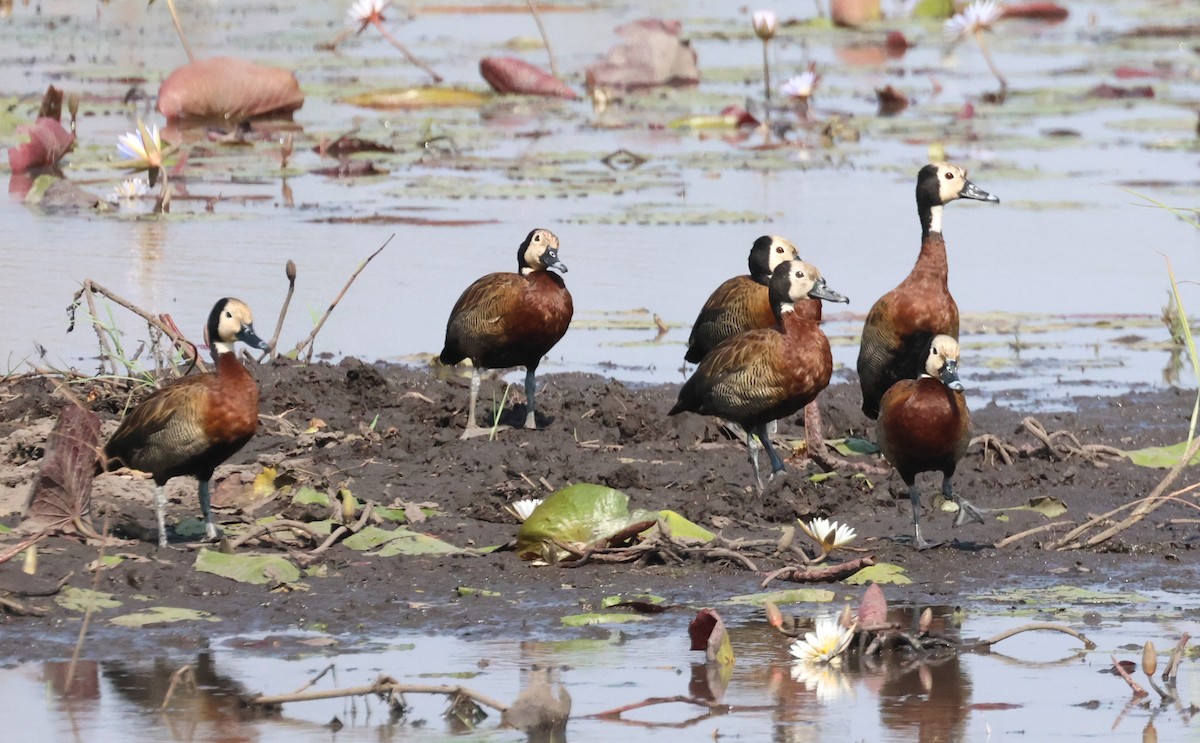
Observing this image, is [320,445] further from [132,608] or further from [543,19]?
[543,19]

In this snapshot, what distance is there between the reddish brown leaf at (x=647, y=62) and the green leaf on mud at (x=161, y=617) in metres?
16.2

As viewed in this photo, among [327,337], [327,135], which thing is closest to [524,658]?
[327,337]

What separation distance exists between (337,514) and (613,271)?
566cm

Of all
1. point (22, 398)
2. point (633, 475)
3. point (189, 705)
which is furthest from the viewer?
point (22, 398)

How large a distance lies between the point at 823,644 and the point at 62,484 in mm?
2758

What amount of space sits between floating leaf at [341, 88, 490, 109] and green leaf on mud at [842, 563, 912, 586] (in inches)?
544

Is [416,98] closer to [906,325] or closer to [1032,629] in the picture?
[906,325]

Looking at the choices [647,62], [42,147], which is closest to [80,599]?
[42,147]

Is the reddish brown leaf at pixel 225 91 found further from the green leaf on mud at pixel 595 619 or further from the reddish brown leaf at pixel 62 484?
the green leaf on mud at pixel 595 619

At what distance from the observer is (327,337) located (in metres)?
11.2

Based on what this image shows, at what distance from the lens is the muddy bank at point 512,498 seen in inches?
261

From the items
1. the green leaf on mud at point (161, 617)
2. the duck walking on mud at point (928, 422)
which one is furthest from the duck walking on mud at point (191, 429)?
the duck walking on mud at point (928, 422)

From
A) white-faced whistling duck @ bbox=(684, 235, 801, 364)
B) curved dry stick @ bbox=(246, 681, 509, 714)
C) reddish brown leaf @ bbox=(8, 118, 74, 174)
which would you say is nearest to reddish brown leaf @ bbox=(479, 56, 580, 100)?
reddish brown leaf @ bbox=(8, 118, 74, 174)

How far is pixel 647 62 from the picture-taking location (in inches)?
878
